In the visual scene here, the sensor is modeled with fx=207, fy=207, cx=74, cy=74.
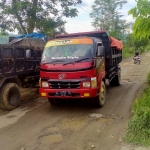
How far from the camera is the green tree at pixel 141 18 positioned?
421 cm

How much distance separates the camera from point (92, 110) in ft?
20.1

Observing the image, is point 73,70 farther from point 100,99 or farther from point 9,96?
point 9,96

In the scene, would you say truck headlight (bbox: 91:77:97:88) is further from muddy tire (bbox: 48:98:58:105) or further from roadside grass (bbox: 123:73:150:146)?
A: muddy tire (bbox: 48:98:58:105)

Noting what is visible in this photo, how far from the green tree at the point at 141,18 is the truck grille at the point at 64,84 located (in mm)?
2139

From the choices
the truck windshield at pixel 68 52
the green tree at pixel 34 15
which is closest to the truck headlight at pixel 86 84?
the truck windshield at pixel 68 52

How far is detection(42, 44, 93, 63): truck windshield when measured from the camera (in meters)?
6.01

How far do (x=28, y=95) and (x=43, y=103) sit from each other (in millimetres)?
1627

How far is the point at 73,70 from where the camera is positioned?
5680 millimetres

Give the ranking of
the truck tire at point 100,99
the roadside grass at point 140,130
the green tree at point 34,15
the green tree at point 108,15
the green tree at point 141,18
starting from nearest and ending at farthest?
the roadside grass at point 140,130
the green tree at point 141,18
the truck tire at point 100,99
the green tree at point 34,15
the green tree at point 108,15

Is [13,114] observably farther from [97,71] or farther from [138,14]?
[138,14]

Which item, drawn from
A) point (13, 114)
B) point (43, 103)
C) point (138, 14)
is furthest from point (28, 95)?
point (138, 14)

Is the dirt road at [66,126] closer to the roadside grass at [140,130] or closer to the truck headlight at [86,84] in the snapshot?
the roadside grass at [140,130]

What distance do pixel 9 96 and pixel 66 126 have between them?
2451 millimetres

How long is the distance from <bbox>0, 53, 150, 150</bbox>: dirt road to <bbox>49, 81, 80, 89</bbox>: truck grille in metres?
0.78
